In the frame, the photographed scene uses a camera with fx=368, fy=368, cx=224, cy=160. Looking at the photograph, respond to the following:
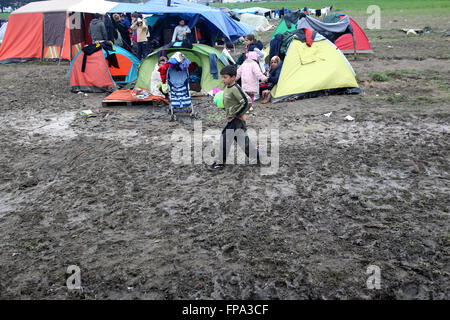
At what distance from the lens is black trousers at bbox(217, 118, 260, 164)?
5484 mm

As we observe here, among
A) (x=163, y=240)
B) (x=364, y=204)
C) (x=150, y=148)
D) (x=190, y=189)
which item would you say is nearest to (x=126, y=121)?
(x=150, y=148)

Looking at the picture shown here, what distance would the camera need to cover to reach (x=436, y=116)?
7.62 metres

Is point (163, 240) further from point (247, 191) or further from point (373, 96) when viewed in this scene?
point (373, 96)

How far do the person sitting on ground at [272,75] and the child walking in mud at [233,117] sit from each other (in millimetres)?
4102

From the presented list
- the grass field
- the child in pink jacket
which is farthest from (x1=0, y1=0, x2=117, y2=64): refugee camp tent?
the grass field

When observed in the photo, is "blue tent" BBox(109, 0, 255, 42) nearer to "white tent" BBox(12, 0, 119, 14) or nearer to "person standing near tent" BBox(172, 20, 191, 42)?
"person standing near tent" BBox(172, 20, 191, 42)

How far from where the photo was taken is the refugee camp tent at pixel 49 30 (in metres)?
16.1

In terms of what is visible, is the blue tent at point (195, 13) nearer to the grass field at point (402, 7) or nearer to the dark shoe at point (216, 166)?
the dark shoe at point (216, 166)

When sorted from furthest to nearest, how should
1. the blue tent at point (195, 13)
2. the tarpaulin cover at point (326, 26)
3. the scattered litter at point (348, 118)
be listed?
the tarpaulin cover at point (326, 26)
the blue tent at point (195, 13)
the scattered litter at point (348, 118)

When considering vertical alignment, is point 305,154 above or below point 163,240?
above

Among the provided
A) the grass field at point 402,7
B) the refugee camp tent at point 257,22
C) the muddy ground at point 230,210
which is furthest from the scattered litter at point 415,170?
the grass field at point 402,7

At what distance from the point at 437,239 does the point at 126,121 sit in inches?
252

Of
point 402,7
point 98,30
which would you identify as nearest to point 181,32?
point 98,30
